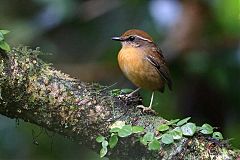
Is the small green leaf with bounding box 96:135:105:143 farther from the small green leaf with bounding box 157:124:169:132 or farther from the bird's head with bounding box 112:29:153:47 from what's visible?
the bird's head with bounding box 112:29:153:47

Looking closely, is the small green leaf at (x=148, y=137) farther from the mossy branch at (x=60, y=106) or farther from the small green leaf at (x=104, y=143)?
the small green leaf at (x=104, y=143)

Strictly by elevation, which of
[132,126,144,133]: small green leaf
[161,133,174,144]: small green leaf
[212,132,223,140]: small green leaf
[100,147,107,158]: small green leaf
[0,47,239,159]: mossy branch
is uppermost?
[0,47,239,159]: mossy branch

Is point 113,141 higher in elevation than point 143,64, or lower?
lower

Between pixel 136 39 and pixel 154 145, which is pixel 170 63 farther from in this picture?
pixel 154 145

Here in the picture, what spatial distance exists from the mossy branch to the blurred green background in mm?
1720

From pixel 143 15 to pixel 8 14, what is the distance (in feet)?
5.69

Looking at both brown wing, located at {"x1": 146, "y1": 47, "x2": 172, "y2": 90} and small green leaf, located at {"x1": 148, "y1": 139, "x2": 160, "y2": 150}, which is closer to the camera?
small green leaf, located at {"x1": 148, "y1": 139, "x2": 160, "y2": 150}

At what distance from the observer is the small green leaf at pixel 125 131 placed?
323cm

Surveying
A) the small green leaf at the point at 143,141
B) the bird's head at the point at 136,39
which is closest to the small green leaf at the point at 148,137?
the small green leaf at the point at 143,141

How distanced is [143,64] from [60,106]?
126cm

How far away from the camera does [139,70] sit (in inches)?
176

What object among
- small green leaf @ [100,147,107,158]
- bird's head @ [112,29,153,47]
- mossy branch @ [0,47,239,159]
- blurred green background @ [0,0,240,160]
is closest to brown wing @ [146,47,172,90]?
bird's head @ [112,29,153,47]

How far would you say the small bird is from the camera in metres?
4.46

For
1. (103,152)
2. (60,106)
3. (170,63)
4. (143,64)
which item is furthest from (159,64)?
(103,152)
